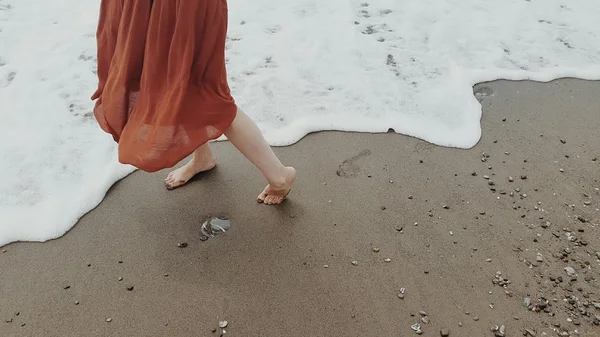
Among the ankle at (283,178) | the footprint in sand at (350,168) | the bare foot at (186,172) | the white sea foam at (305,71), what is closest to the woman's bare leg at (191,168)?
the bare foot at (186,172)

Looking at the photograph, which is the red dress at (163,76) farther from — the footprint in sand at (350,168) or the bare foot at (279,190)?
the footprint in sand at (350,168)

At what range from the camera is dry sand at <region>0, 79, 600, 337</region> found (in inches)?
68.4

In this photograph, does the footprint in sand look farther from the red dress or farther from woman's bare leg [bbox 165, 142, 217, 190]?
the red dress

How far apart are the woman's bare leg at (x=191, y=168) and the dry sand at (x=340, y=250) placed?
0.03m

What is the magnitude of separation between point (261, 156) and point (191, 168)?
1.48 feet

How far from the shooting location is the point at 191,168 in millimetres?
2262

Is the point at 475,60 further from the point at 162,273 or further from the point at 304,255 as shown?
the point at 162,273

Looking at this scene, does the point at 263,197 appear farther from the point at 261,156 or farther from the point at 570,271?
→ the point at 570,271

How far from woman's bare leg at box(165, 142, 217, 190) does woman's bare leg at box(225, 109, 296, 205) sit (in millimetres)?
311

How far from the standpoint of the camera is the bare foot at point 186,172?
2236 millimetres

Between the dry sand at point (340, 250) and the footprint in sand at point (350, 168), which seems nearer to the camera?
the dry sand at point (340, 250)

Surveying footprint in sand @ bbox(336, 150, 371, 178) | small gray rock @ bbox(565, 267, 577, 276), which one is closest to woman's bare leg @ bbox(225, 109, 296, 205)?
footprint in sand @ bbox(336, 150, 371, 178)

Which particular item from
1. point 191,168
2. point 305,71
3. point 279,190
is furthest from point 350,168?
point 305,71

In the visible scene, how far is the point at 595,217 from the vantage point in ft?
6.90
